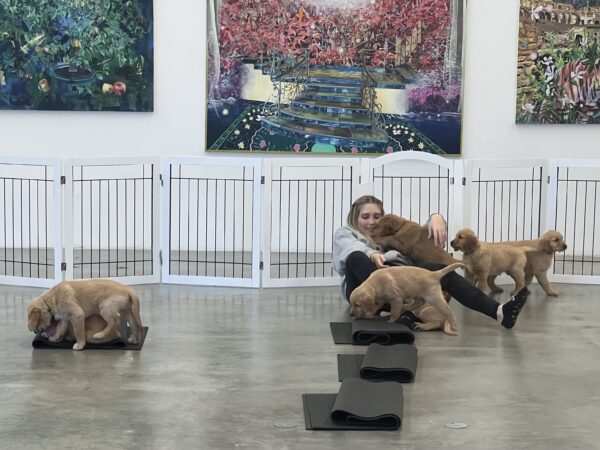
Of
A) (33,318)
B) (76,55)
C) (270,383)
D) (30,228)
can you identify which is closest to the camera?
(270,383)

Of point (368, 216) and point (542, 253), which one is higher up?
point (368, 216)

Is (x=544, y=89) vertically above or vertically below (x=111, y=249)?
above

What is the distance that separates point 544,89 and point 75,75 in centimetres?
394

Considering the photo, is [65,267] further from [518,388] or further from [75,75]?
[518,388]

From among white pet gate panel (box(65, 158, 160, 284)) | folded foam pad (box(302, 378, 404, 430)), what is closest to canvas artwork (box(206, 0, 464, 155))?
white pet gate panel (box(65, 158, 160, 284))

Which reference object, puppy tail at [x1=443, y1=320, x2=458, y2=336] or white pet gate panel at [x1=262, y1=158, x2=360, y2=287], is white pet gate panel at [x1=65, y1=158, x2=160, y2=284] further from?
puppy tail at [x1=443, y1=320, x2=458, y2=336]

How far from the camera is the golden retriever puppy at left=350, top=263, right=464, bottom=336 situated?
5652 millimetres

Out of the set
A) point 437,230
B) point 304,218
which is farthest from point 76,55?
point 437,230

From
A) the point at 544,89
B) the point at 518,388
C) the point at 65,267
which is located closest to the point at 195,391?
the point at 518,388

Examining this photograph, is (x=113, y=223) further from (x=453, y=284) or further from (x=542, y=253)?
(x=542, y=253)

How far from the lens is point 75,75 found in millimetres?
8250

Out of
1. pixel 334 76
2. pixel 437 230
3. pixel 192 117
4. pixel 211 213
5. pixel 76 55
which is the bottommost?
pixel 211 213

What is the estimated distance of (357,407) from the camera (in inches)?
167

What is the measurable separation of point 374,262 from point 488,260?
902mm
